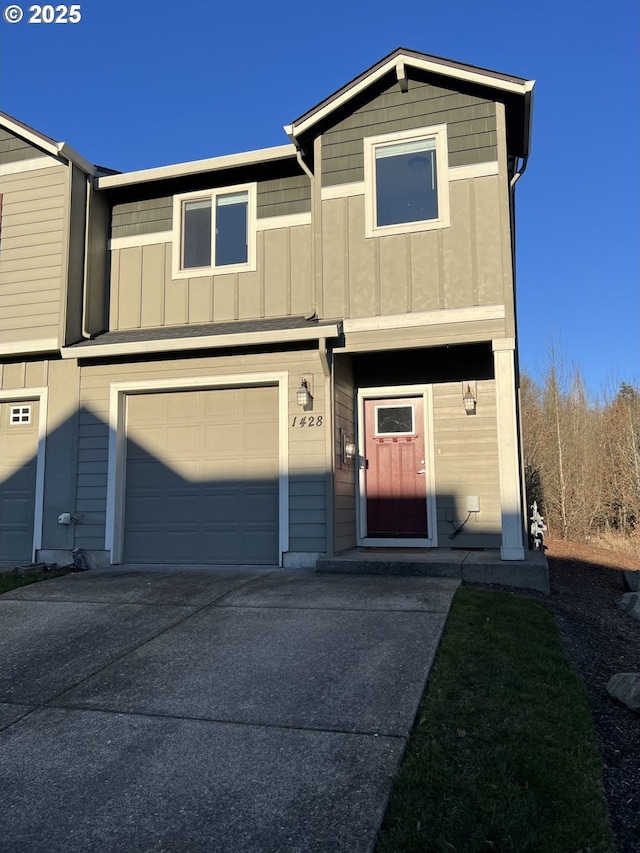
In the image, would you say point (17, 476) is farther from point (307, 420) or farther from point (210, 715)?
point (210, 715)

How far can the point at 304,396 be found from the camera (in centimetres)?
705

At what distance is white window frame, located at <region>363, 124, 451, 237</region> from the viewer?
7059 millimetres

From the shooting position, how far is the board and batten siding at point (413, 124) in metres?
7.04

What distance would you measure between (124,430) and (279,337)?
248cm

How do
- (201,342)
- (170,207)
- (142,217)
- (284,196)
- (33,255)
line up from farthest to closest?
1. (142,217)
2. (170,207)
3. (33,255)
4. (284,196)
5. (201,342)

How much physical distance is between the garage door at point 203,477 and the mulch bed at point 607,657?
3261mm

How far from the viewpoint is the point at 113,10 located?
7.12 metres

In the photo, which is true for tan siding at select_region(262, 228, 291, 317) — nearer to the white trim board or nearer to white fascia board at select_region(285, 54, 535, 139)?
white fascia board at select_region(285, 54, 535, 139)

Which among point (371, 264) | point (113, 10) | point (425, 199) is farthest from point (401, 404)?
point (113, 10)

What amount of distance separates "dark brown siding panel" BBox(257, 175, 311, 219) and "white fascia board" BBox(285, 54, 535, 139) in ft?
2.20

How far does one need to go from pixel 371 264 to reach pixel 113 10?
421cm

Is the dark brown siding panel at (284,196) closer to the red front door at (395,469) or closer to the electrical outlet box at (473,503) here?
the red front door at (395,469)

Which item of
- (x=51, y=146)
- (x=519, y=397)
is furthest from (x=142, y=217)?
(x=519, y=397)

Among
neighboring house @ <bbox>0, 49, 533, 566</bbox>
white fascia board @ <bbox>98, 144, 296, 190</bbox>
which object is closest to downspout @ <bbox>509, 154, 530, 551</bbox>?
neighboring house @ <bbox>0, 49, 533, 566</bbox>
